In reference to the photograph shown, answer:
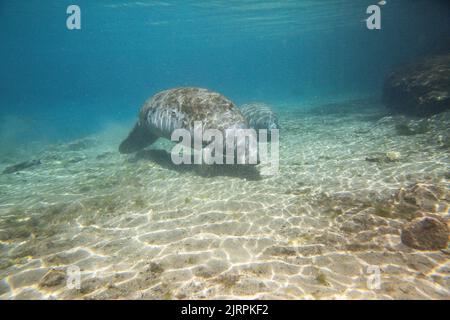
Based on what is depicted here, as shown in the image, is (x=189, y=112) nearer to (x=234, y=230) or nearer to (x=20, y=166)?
(x=234, y=230)

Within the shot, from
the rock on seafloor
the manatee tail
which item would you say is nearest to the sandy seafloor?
the manatee tail

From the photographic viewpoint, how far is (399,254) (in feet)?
15.5

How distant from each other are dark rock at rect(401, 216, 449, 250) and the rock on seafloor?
12020mm

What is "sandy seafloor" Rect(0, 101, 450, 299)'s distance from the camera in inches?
165

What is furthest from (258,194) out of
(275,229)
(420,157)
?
(420,157)

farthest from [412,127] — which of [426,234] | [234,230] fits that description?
[234,230]

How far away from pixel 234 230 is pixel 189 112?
532cm

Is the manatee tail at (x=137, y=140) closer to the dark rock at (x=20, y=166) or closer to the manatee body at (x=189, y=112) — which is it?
the manatee body at (x=189, y=112)

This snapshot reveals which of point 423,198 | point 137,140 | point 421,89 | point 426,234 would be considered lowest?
point 426,234

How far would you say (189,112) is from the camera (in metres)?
9.86

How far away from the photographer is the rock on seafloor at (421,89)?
561 inches

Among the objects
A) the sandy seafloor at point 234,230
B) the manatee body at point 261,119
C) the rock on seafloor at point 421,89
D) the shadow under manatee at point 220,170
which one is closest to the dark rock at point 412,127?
the sandy seafloor at point 234,230

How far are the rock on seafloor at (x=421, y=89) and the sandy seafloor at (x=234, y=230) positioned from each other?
14.5ft

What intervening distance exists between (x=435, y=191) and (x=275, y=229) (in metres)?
4.06
